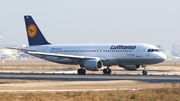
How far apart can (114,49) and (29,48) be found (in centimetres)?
1407

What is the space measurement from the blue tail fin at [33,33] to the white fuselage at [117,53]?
4312mm

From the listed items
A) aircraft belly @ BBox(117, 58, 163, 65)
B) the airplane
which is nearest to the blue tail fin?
the airplane

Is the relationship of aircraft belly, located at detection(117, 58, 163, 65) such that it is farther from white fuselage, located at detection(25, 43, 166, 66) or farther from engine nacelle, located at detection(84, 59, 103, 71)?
engine nacelle, located at detection(84, 59, 103, 71)

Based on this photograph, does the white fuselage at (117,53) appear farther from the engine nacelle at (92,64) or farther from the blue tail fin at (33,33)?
the blue tail fin at (33,33)

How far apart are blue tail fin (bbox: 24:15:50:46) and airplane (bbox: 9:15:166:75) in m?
0.43

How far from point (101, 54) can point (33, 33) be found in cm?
1329

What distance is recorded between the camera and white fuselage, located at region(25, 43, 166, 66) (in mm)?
67125

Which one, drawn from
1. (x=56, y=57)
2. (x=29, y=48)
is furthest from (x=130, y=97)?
(x=29, y=48)

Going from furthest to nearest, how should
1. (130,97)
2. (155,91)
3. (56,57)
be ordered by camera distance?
1. (56,57)
2. (155,91)
3. (130,97)

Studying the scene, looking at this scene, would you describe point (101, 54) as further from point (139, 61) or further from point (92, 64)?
point (139, 61)

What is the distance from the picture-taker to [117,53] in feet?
225

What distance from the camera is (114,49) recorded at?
69.2 meters

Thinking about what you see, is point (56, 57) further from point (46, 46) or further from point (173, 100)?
point (173, 100)

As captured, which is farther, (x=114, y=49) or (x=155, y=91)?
(x=114, y=49)
